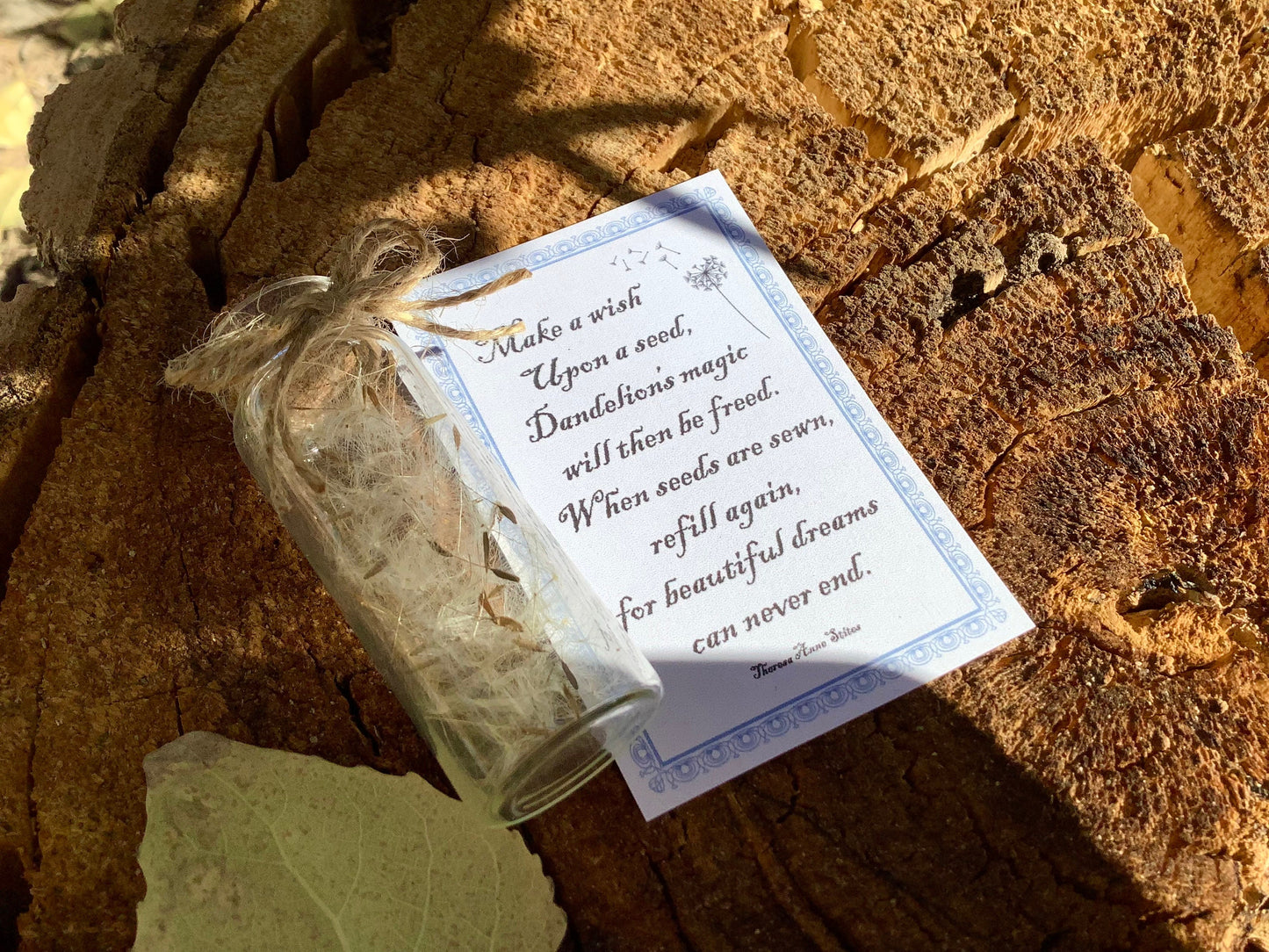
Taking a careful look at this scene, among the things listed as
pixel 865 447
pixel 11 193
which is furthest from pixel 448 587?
pixel 11 193

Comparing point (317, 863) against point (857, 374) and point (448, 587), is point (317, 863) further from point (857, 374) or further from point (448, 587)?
point (857, 374)

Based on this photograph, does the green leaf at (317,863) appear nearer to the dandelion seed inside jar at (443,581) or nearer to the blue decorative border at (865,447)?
the dandelion seed inside jar at (443,581)

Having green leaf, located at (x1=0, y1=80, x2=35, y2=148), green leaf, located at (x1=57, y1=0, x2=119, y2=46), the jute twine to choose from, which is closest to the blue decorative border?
the jute twine

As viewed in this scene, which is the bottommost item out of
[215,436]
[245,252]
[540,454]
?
[540,454]

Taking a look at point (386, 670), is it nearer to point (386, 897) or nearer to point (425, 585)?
point (425, 585)

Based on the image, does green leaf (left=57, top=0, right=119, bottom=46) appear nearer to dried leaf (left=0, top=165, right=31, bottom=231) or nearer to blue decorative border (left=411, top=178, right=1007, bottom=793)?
dried leaf (left=0, top=165, right=31, bottom=231)

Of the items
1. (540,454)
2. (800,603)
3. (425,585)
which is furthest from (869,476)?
(425,585)
